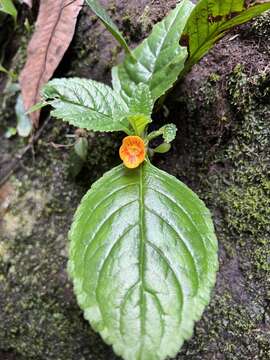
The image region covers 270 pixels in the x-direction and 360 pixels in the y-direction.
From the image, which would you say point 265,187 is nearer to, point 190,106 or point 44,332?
point 190,106

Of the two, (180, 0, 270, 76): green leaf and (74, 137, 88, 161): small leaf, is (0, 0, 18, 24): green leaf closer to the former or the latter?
(74, 137, 88, 161): small leaf

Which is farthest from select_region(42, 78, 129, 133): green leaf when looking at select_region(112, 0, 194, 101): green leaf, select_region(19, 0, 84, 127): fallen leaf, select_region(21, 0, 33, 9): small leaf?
select_region(21, 0, 33, 9): small leaf

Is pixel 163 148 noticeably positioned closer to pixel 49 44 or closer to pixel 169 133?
pixel 169 133

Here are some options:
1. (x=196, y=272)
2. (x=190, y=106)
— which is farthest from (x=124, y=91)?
(x=196, y=272)

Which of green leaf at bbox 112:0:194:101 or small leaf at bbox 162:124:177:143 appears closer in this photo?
small leaf at bbox 162:124:177:143

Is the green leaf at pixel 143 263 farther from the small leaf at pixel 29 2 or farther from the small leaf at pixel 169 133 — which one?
the small leaf at pixel 29 2

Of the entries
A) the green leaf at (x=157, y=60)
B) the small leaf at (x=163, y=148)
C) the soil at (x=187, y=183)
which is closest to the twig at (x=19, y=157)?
the soil at (x=187, y=183)
